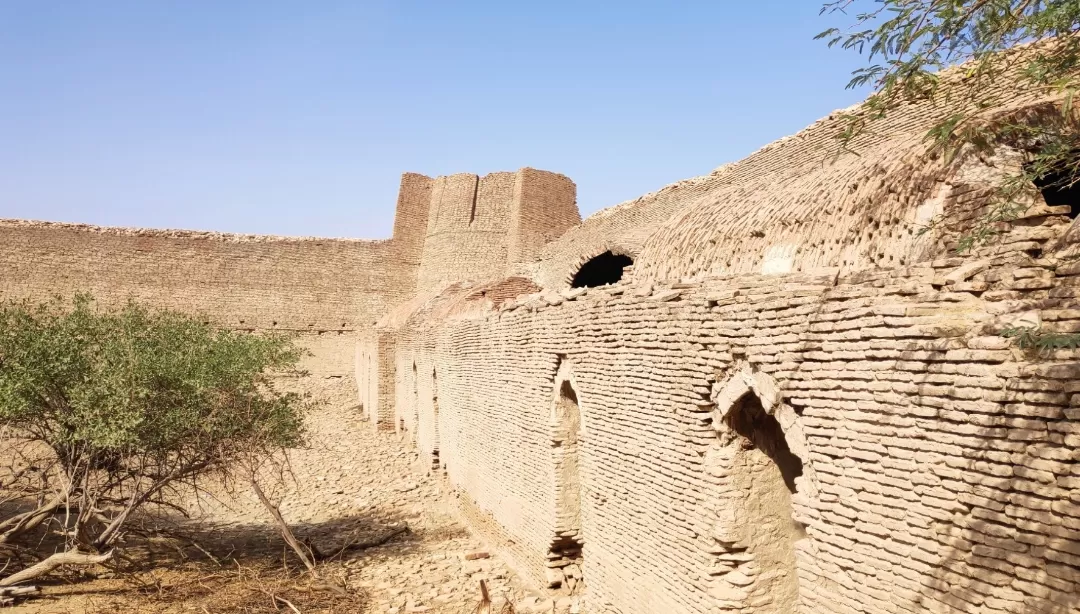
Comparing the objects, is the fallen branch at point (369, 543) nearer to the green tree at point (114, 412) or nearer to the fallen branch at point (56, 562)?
the green tree at point (114, 412)

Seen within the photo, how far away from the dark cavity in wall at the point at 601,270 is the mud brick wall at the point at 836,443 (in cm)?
1310

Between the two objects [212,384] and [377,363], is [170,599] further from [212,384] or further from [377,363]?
[377,363]

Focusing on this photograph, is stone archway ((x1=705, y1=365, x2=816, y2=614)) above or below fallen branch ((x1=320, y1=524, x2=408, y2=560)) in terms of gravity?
above

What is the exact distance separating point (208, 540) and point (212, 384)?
3.33m

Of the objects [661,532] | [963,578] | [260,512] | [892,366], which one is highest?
[892,366]

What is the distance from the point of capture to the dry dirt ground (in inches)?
332

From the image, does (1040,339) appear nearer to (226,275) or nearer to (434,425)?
(434,425)

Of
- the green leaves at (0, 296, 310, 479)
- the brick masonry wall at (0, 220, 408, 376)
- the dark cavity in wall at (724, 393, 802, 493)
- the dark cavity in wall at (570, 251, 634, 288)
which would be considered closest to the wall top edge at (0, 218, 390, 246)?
the brick masonry wall at (0, 220, 408, 376)

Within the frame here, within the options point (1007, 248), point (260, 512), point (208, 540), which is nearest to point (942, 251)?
point (1007, 248)

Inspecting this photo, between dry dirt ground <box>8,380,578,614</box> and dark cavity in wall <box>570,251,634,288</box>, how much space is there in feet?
25.7

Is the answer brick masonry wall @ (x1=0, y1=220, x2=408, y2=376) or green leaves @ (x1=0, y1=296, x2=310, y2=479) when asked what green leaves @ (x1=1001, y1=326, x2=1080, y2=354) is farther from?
brick masonry wall @ (x1=0, y1=220, x2=408, y2=376)

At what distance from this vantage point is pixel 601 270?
21.2 meters

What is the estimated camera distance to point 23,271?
26.4 meters

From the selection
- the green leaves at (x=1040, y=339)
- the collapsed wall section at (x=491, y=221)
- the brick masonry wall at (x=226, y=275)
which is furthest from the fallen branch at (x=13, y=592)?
the collapsed wall section at (x=491, y=221)
